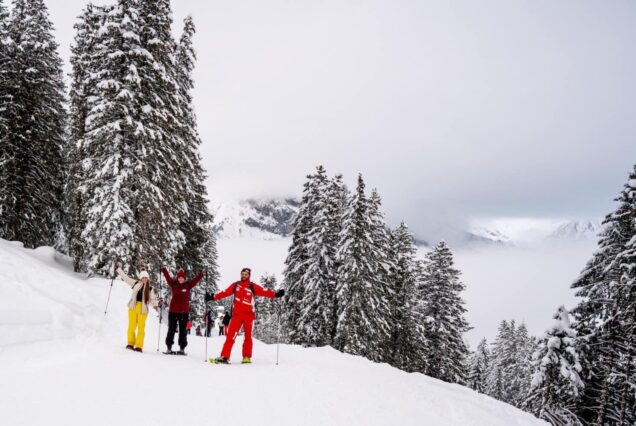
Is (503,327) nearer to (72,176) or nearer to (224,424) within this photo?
(72,176)

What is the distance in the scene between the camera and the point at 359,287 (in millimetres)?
26453

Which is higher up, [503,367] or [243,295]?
[243,295]

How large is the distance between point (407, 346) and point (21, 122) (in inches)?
1176

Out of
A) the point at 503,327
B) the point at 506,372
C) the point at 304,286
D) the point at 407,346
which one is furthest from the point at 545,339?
the point at 503,327

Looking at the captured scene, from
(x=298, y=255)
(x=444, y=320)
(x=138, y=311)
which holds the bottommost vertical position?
(x=444, y=320)

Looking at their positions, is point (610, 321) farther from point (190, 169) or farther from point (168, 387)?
point (190, 169)

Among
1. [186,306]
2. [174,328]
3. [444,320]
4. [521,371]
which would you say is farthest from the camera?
[521,371]

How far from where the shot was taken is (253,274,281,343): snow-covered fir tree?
2788 inches

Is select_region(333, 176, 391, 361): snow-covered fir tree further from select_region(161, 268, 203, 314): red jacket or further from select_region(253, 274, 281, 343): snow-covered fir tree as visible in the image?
select_region(253, 274, 281, 343): snow-covered fir tree

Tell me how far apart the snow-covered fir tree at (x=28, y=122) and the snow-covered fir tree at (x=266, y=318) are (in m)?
46.9

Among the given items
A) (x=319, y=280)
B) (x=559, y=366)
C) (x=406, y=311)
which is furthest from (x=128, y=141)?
(x=406, y=311)

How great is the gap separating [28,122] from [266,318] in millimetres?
69210

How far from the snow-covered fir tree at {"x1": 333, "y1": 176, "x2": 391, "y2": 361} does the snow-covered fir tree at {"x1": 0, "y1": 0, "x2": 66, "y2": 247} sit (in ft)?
61.7

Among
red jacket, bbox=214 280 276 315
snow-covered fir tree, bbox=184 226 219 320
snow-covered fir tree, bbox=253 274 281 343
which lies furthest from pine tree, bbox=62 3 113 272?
snow-covered fir tree, bbox=253 274 281 343
